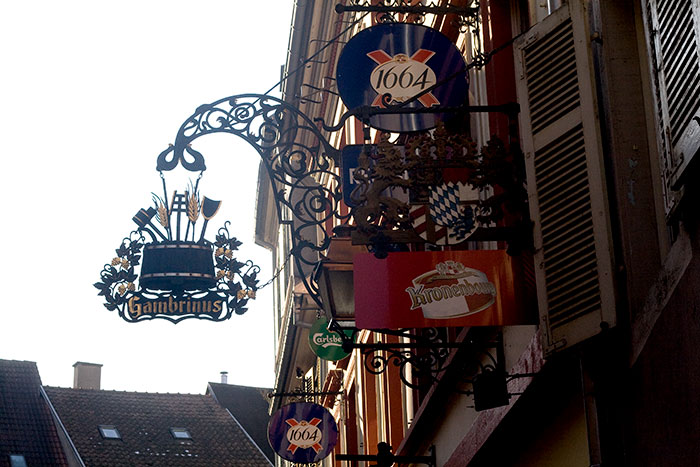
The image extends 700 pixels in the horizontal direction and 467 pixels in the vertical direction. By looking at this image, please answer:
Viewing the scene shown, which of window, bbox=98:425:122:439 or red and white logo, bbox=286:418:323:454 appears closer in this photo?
red and white logo, bbox=286:418:323:454

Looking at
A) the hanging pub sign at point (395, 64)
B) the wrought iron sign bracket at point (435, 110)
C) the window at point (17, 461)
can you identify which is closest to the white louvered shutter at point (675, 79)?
the wrought iron sign bracket at point (435, 110)

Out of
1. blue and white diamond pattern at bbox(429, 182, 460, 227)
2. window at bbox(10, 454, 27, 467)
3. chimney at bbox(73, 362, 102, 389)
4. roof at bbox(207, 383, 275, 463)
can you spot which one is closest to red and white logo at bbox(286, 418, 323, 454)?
blue and white diamond pattern at bbox(429, 182, 460, 227)

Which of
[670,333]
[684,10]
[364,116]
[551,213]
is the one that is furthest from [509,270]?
[684,10]

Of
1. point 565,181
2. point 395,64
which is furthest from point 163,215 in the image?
point 565,181

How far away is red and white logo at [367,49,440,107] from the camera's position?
8531 millimetres

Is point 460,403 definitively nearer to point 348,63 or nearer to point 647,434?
point 348,63

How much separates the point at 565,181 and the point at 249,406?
38744 mm

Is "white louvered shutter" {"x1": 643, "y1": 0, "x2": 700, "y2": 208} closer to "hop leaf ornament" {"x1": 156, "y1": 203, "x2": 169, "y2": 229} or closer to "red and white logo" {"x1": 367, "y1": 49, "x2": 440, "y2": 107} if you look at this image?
"red and white logo" {"x1": 367, "y1": 49, "x2": 440, "y2": 107}

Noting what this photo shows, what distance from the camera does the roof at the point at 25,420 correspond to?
3662 centimetres

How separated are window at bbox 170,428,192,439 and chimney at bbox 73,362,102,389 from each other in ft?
20.8

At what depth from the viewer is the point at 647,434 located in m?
5.69

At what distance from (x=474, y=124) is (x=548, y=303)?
3669mm

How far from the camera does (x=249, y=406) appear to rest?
4434 cm

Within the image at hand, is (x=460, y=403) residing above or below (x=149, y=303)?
Answer: below
